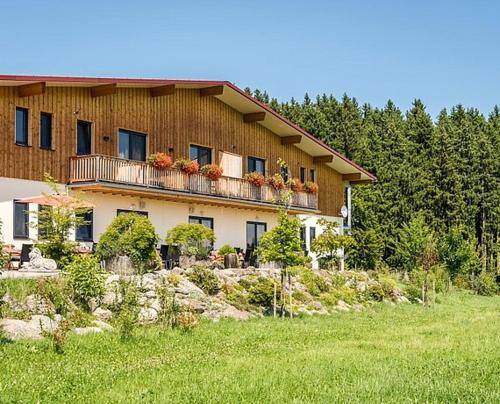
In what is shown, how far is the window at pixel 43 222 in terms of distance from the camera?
2091 cm

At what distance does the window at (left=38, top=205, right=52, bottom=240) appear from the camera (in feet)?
68.6

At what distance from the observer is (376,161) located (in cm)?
4984

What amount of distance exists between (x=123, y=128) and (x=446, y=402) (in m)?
20.4

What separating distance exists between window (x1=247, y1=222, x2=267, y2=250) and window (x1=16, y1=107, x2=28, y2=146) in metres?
12.9

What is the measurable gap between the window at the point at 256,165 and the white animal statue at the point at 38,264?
15823 mm

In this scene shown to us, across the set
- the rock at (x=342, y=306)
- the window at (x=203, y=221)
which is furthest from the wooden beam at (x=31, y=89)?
the rock at (x=342, y=306)

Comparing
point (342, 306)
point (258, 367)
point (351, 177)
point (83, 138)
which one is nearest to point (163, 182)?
point (83, 138)

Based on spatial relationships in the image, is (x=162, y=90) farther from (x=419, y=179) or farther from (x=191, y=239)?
(x=419, y=179)

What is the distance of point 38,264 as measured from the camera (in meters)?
19.3

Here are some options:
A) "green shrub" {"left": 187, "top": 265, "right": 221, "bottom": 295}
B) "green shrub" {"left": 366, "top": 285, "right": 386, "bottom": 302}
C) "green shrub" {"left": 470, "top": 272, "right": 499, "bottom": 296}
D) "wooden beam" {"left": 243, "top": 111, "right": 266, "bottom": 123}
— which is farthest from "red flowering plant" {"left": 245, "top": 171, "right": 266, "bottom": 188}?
"green shrub" {"left": 470, "top": 272, "right": 499, "bottom": 296}

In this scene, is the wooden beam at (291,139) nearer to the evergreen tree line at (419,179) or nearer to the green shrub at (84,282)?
the evergreen tree line at (419,179)

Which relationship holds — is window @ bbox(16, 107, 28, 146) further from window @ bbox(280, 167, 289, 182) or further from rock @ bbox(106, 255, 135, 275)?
window @ bbox(280, 167, 289, 182)

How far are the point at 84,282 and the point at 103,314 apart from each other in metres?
0.86

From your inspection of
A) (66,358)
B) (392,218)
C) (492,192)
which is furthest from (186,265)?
(492,192)
